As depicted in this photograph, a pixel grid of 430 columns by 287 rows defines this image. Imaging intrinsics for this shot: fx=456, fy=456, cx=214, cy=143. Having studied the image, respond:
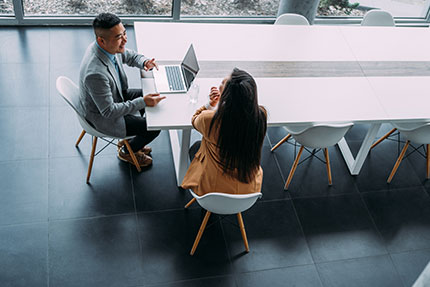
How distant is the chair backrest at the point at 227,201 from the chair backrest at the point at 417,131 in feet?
5.38

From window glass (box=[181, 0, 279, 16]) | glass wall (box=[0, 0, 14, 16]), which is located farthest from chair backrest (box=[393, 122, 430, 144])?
glass wall (box=[0, 0, 14, 16])

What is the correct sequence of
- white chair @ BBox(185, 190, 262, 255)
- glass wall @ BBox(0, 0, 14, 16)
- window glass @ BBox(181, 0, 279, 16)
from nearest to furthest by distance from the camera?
white chair @ BBox(185, 190, 262, 255)
glass wall @ BBox(0, 0, 14, 16)
window glass @ BBox(181, 0, 279, 16)

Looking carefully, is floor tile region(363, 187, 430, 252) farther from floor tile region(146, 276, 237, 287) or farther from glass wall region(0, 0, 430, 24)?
glass wall region(0, 0, 430, 24)

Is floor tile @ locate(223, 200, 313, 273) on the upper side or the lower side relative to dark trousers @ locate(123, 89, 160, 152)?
lower

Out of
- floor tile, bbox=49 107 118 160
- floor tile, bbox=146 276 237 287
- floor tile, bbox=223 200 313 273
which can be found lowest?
floor tile, bbox=146 276 237 287

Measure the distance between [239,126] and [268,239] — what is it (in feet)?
4.13

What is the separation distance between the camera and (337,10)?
18.9 feet

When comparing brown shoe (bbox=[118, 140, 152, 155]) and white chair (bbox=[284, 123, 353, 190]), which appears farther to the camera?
brown shoe (bbox=[118, 140, 152, 155])

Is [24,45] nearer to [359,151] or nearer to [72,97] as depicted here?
[72,97]

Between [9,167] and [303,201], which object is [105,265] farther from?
[303,201]

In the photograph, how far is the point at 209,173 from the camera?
296 cm

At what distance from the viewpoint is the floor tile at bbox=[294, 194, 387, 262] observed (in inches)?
138

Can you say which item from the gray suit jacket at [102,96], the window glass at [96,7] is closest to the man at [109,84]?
the gray suit jacket at [102,96]

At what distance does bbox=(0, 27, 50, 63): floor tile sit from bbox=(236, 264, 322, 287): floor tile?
9.88 ft
